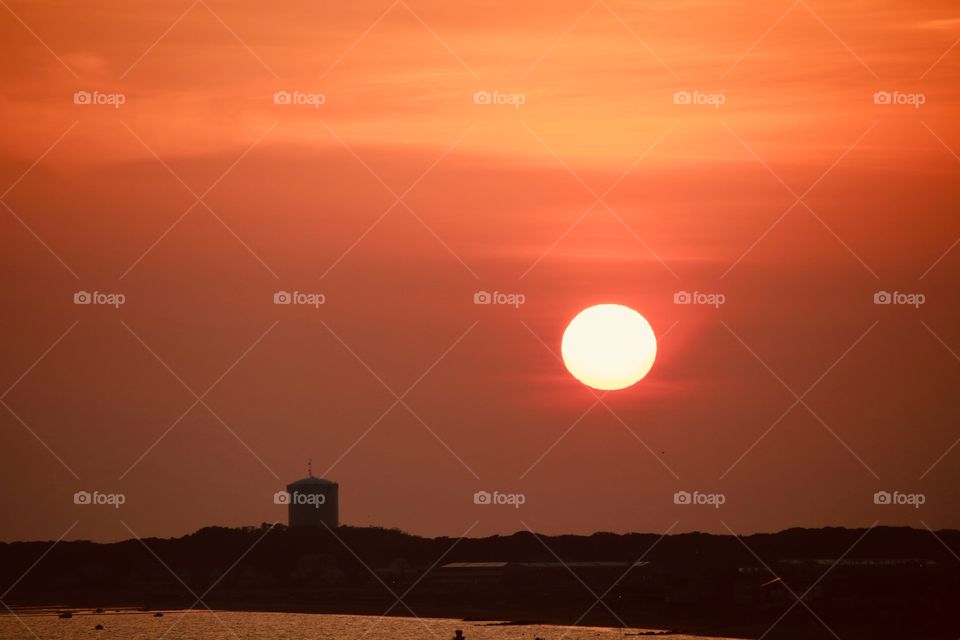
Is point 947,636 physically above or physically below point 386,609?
below

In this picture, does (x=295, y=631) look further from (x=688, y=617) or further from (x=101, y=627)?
(x=688, y=617)

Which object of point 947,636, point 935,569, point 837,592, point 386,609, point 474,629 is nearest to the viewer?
point 947,636

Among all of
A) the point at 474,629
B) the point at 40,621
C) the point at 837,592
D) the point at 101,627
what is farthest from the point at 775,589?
the point at 40,621

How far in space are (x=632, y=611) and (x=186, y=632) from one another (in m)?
50.5

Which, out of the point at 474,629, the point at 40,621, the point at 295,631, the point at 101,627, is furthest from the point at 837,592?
the point at 40,621

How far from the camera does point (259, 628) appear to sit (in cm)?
16888

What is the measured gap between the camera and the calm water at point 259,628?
146650 mm

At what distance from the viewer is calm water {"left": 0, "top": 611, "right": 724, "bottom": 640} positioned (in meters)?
147

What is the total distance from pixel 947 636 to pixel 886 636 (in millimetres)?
5250

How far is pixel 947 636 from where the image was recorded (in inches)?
4328

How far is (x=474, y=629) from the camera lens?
153500mm

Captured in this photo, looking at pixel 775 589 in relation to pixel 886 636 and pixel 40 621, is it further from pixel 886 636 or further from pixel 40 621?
pixel 40 621

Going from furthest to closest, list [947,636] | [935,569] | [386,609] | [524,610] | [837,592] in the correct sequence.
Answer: [386,609], [524,610], [935,569], [837,592], [947,636]

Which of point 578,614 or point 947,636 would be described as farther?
point 578,614
